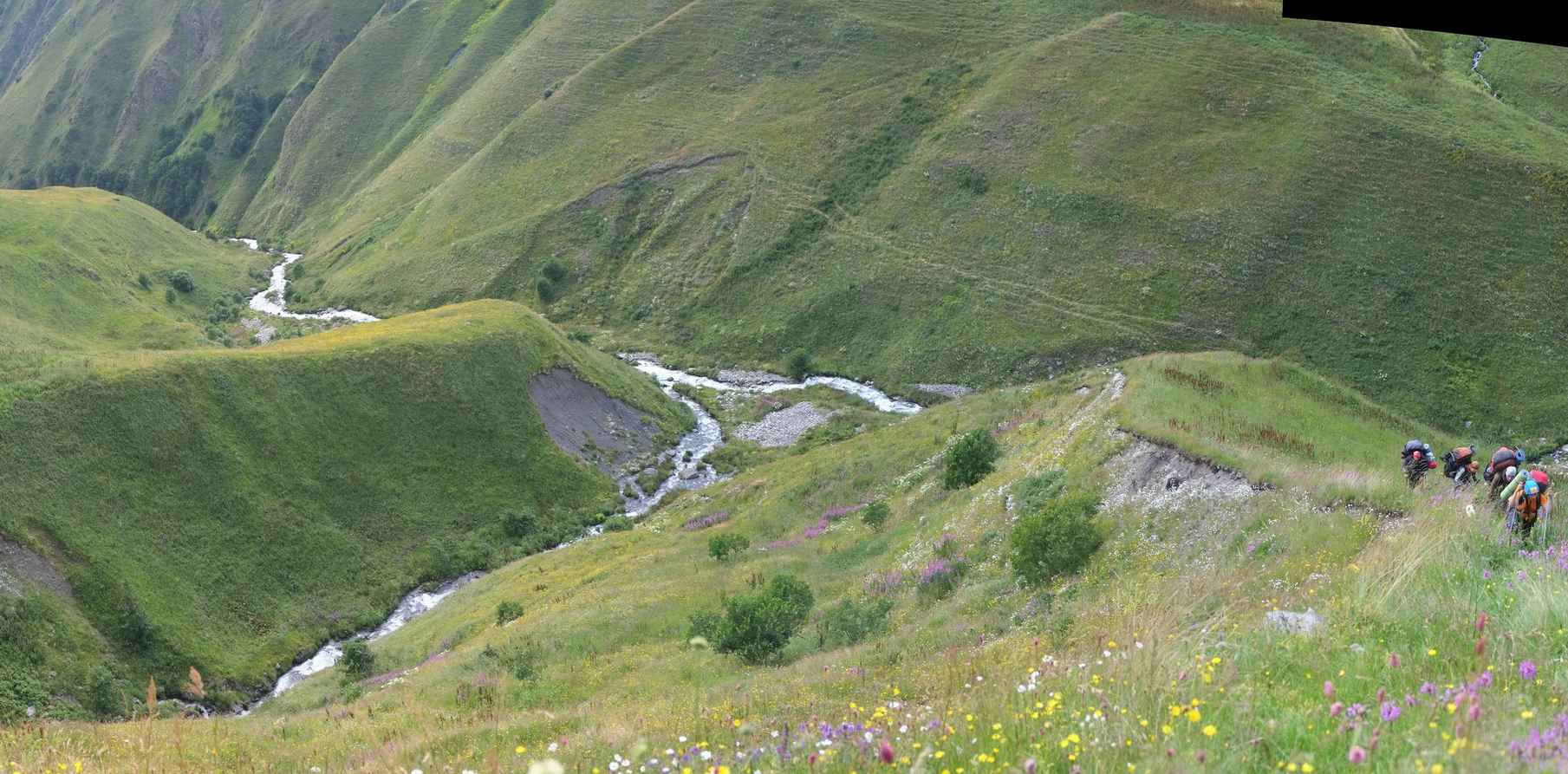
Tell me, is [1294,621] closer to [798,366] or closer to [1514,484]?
[1514,484]

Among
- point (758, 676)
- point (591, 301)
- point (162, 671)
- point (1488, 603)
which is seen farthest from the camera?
point (591, 301)

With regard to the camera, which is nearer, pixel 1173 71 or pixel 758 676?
pixel 758 676

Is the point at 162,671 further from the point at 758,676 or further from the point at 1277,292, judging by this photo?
the point at 1277,292

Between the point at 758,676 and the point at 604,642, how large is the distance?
41.8 feet

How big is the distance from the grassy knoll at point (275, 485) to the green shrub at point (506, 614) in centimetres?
1184

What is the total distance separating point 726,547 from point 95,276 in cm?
8123

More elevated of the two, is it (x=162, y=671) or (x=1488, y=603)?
(x=1488, y=603)

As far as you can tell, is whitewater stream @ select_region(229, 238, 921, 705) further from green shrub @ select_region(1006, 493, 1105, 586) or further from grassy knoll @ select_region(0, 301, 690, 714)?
green shrub @ select_region(1006, 493, 1105, 586)

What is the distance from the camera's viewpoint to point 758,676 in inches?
695

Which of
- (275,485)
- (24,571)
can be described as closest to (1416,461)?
(24,571)

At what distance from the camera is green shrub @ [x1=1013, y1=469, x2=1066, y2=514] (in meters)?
25.2

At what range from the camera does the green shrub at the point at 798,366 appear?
80.1m

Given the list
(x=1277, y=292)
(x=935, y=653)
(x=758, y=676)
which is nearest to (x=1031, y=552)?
(x=935, y=653)

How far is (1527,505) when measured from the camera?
11.9 meters
